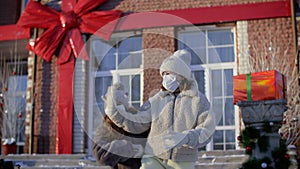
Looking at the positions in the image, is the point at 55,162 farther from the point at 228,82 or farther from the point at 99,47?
the point at 228,82

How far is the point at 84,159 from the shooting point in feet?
24.6

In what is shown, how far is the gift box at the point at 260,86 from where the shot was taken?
16.7 ft

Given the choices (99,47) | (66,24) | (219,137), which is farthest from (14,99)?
(219,137)

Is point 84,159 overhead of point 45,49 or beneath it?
beneath

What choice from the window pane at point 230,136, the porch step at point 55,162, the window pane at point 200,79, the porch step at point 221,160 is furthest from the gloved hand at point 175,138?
the window pane at point 230,136

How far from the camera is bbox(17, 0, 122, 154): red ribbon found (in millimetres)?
8914

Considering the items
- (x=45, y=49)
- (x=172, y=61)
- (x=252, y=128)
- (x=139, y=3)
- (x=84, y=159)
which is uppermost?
(x=139, y=3)

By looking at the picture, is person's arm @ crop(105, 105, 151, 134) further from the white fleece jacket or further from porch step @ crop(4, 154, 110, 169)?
porch step @ crop(4, 154, 110, 169)

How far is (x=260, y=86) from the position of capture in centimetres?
522

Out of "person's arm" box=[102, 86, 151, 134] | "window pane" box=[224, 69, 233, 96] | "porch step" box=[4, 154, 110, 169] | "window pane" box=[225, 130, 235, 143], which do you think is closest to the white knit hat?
"person's arm" box=[102, 86, 151, 134]

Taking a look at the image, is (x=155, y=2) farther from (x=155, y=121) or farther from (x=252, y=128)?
(x=155, y=121)

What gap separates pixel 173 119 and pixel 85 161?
4.20 meters

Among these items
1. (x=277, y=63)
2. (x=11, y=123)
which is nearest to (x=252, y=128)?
(x=277, y=63)

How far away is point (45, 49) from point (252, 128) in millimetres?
5203
